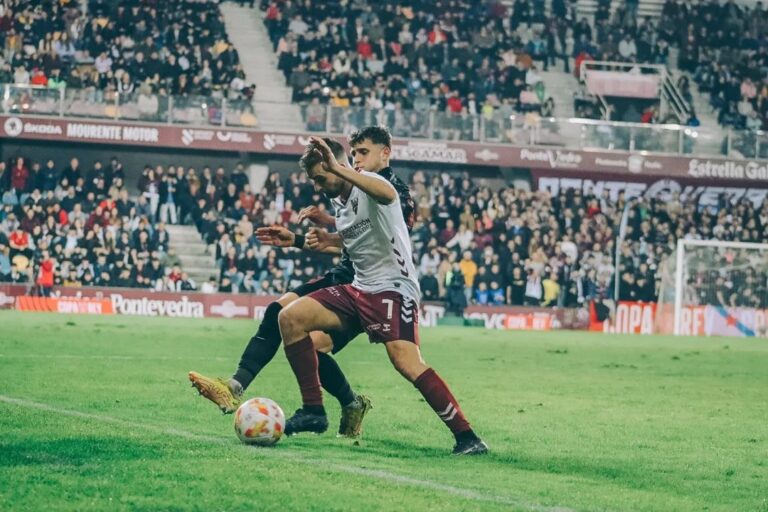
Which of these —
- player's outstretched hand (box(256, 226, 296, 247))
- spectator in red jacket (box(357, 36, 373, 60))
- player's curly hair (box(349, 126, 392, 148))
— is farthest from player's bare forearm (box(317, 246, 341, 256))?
spectator in red jacket (box(357, 36, 373, 60))

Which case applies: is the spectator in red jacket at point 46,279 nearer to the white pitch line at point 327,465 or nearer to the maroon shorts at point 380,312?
the white pitch line at point 327,465

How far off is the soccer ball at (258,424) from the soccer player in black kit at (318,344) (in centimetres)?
51

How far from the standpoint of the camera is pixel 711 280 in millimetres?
31188

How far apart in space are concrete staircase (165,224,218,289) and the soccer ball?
23490 mm

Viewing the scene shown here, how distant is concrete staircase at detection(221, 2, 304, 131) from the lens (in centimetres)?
3266

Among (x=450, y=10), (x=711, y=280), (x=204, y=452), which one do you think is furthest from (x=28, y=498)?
(x=450, y=10)

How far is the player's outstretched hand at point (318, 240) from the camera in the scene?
8727 millimetres

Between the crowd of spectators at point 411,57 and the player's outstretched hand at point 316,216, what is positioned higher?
the crowd of spectators at point 411,57

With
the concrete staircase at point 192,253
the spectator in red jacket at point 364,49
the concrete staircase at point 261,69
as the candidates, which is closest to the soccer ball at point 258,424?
the concrete staircase at point 192,253

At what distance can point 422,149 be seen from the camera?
108 feet

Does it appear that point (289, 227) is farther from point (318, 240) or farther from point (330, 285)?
point (318, 240)

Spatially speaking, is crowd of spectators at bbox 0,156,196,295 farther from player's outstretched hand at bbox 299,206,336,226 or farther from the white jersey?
the white jersey

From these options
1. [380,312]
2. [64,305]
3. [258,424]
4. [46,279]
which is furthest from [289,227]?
[258,424]

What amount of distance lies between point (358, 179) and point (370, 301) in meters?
0.97
